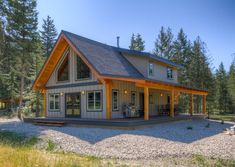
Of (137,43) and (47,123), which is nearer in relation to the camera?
(47,123)

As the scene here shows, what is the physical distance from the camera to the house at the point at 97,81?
48.9 feet

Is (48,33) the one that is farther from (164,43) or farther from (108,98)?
(108,98)

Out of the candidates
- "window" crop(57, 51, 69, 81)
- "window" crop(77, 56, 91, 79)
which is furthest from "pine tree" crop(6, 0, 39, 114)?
"window" crop(77, 56, 91, 79)

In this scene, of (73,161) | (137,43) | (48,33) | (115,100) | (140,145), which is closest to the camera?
(73,161)

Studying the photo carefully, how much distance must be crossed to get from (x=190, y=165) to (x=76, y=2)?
36.0 feet

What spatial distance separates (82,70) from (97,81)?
1.80 m

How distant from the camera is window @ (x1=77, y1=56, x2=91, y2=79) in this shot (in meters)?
16.3

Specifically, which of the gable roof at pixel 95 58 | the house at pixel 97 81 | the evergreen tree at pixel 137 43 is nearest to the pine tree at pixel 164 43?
the evergreen tree at pixel 137 43

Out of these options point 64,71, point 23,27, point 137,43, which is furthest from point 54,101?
point 137,43

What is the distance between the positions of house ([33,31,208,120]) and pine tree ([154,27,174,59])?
1670 cm

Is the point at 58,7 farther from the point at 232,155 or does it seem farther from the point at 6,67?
the point at 6,67

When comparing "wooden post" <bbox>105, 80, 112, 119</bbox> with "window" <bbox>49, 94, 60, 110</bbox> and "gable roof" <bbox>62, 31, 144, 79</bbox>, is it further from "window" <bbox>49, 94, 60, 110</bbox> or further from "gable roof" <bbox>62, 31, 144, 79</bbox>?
"window" <bbox>49, 94, 60, 110</bbox>

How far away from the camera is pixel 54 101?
61.2 feet

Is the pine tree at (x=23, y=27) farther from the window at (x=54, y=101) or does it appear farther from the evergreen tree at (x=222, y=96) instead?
the evergreen tree at (x=222, y=96)
